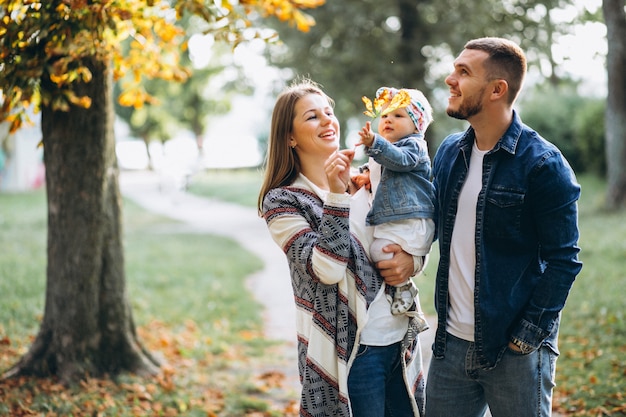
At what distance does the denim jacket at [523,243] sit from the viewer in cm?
274

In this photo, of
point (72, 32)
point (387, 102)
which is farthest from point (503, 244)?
point (72, 32)

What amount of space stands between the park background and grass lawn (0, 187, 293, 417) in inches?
0.8

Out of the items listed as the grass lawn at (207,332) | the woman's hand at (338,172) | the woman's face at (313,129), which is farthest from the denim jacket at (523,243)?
the grass lawn at (207,332)

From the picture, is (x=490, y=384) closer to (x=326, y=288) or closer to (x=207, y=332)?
(x=326, y=288)

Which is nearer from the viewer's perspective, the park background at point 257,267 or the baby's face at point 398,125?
the baby's face at point 398,125

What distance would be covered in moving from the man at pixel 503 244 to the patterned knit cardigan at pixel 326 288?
29 cm

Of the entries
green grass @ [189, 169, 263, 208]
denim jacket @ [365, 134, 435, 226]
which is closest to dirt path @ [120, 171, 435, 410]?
green grass @ [189, 169, 263, 208]

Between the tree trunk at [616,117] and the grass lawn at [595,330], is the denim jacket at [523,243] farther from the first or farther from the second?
the tree trunk at [616,117]

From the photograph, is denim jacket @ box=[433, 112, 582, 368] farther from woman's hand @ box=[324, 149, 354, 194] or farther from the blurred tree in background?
the blurred tree in background

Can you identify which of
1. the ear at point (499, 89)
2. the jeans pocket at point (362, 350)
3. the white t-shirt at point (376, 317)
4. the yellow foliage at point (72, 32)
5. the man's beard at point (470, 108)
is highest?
the yellow foliage at point (72, 32)

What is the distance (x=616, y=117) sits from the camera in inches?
561

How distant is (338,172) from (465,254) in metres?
0.70

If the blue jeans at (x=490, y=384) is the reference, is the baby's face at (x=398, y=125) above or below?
above

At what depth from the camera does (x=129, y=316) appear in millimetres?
5887
